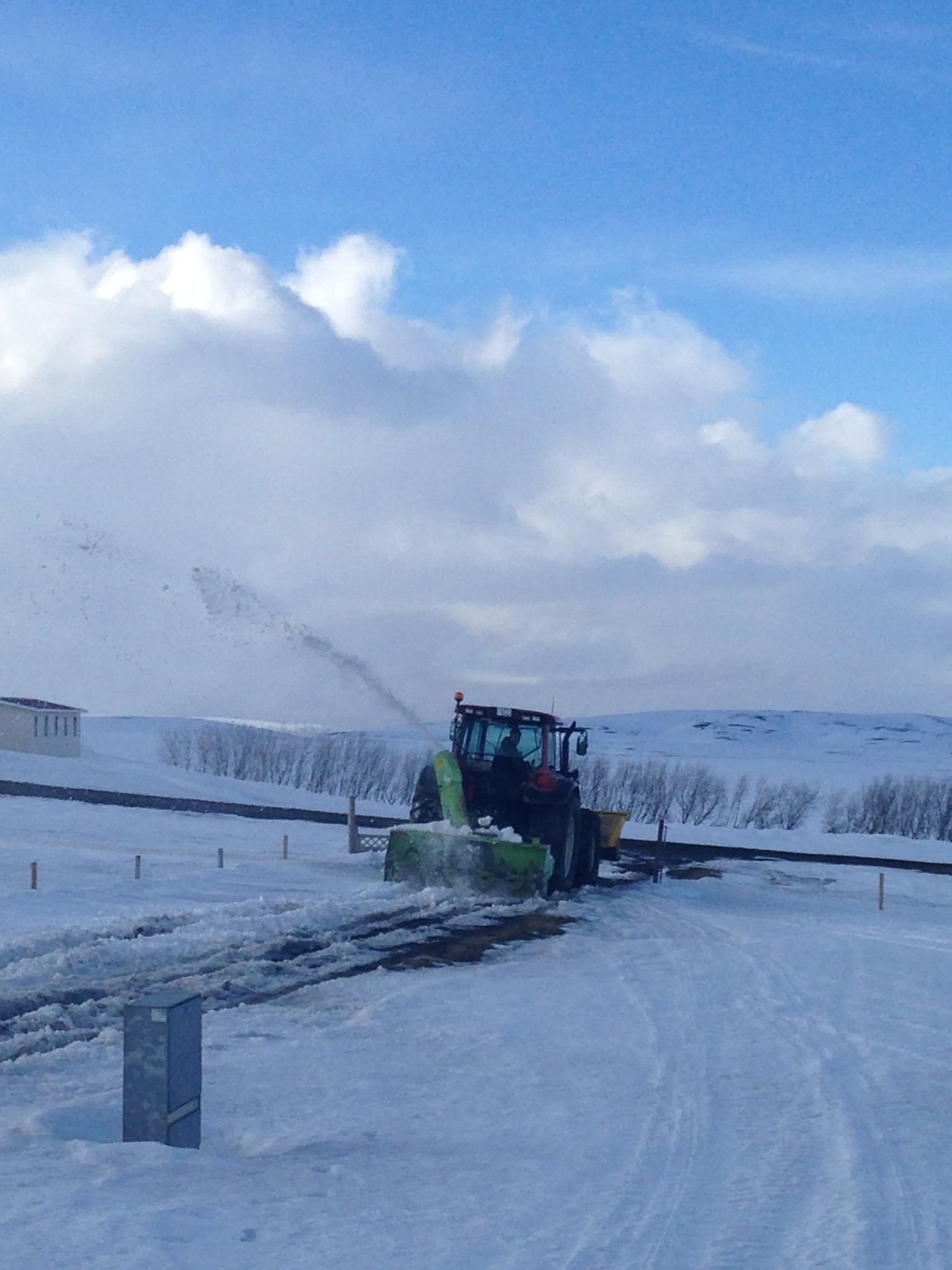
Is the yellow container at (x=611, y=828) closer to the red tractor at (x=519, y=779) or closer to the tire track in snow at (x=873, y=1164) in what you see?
A: the red tractor at (x=519, y=779)

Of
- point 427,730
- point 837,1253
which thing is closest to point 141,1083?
point 837,1253

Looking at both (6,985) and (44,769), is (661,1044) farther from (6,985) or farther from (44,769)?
(44,769)

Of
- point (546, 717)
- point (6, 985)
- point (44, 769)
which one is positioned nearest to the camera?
point (6, 985)

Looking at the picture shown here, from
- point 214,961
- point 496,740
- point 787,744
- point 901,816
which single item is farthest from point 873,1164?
point 787,744

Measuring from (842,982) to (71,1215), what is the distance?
899cm

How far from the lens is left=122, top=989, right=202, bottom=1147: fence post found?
233 inches

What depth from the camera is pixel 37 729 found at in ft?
192

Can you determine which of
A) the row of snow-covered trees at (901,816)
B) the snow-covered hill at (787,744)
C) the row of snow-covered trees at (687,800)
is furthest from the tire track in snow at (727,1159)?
the snow-covered hill at (787,744)

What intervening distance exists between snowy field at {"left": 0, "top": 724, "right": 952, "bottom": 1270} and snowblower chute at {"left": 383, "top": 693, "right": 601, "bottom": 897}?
3.51 ft

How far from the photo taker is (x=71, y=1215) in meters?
4.96

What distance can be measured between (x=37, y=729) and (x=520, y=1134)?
2192 inches

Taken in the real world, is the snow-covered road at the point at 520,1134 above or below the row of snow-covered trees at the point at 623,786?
above

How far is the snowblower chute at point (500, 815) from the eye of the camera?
17.4m

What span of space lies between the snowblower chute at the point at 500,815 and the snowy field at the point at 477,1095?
3.51ft
